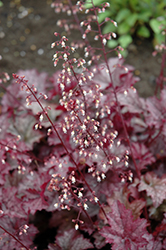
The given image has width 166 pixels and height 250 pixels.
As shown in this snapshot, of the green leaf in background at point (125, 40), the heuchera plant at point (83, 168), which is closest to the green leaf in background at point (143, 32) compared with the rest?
the green leaf in background at point (125, 40)

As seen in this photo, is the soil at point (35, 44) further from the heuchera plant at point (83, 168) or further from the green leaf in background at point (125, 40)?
the heuchera plant at point (83, 168)

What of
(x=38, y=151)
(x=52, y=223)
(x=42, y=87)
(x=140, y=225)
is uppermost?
(x=42, y=87)

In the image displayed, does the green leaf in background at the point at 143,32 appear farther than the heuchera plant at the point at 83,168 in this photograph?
Yes

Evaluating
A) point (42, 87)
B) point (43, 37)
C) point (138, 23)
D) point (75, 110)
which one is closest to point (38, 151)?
point (42, 87)

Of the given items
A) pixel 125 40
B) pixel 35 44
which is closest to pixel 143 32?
pixel 125 40

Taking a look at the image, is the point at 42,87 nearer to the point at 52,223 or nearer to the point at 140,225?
the point at 52,223

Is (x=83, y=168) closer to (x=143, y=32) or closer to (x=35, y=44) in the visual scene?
(x=143, y=32)
